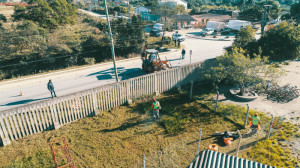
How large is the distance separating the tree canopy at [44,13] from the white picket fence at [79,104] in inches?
842

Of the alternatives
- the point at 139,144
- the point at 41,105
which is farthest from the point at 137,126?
the point at 41,105

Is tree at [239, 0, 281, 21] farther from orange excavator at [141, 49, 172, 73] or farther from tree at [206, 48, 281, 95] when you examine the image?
tree at [206, 48, 281, 95]

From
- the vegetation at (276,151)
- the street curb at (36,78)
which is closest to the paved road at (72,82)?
the street curb at (36,78)

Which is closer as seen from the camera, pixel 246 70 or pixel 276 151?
pixel 276 151

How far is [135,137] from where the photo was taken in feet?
32.9

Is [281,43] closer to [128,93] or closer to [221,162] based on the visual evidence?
[128,93]

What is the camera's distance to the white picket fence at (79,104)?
31.4ft

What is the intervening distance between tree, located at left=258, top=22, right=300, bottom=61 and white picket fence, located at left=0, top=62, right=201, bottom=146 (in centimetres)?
1012

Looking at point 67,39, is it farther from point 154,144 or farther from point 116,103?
point 154,144

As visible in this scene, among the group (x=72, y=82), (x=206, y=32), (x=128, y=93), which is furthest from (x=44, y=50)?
(x=206, y=32)

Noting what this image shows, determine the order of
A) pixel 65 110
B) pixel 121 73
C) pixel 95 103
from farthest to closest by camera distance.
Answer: pixel 121 73 < pixel 95 103 < pixel 65 110

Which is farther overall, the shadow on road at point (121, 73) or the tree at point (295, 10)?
the tree at point (295, 10)

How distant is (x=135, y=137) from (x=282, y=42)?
18372 millimetres

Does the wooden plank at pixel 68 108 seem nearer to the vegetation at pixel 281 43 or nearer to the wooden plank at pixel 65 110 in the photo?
the wooden plank at pixel 65 110
